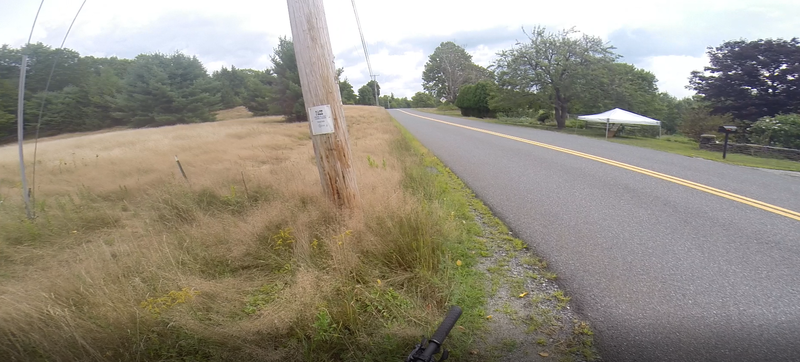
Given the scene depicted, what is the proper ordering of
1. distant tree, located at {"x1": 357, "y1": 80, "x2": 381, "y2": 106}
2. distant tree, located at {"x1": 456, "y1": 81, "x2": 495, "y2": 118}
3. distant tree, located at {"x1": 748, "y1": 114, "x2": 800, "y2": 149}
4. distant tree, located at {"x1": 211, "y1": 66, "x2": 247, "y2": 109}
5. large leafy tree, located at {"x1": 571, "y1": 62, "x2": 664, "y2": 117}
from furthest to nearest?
1. distant tree, located at {"x1": 357, "y1": 80, "x2": 381, "y2": 106}
2. distant tree, located at {"x1": 456, "y1": 81, "x2": 495, "y2": 118}
3. distant tree, located at {"x1": 211, "y1": 66, "x2": 247, "y2": 109}
4. large leafy tree, located at {"x1": 571, "y1": 62, "x2": 664, "y2": 117}
5. distant tree, located at {"x1": 748, "y1": 114, "x2": 800, "y2": 149}

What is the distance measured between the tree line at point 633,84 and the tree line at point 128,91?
16801 millimetres

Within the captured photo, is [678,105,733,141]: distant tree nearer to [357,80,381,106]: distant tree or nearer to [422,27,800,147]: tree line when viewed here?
[422,27,800,147]: tree line

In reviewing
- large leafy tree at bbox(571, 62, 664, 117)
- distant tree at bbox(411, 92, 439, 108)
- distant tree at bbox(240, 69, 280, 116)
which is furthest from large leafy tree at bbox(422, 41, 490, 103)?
distant tree at bbox(411, 92, 439, 108)

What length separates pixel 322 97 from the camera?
4398 millimetres

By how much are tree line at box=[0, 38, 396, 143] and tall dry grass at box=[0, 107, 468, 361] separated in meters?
2.91

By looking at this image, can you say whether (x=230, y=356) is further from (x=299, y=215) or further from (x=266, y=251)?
(x=299, y=215)

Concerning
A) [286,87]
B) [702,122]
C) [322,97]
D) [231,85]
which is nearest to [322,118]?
[322,97]

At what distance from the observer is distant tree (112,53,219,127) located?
83.4ft

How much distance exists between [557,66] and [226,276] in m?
33.2

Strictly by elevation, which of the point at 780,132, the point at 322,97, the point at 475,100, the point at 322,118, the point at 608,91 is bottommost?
the point at 780,132

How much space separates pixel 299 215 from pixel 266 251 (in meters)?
0.65

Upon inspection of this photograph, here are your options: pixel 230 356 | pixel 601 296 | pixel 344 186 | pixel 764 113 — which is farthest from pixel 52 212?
pixel 764 113

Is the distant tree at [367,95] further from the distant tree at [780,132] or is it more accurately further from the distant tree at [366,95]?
the distant tree at [780,132]

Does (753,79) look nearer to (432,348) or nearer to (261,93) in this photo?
(432,348)
